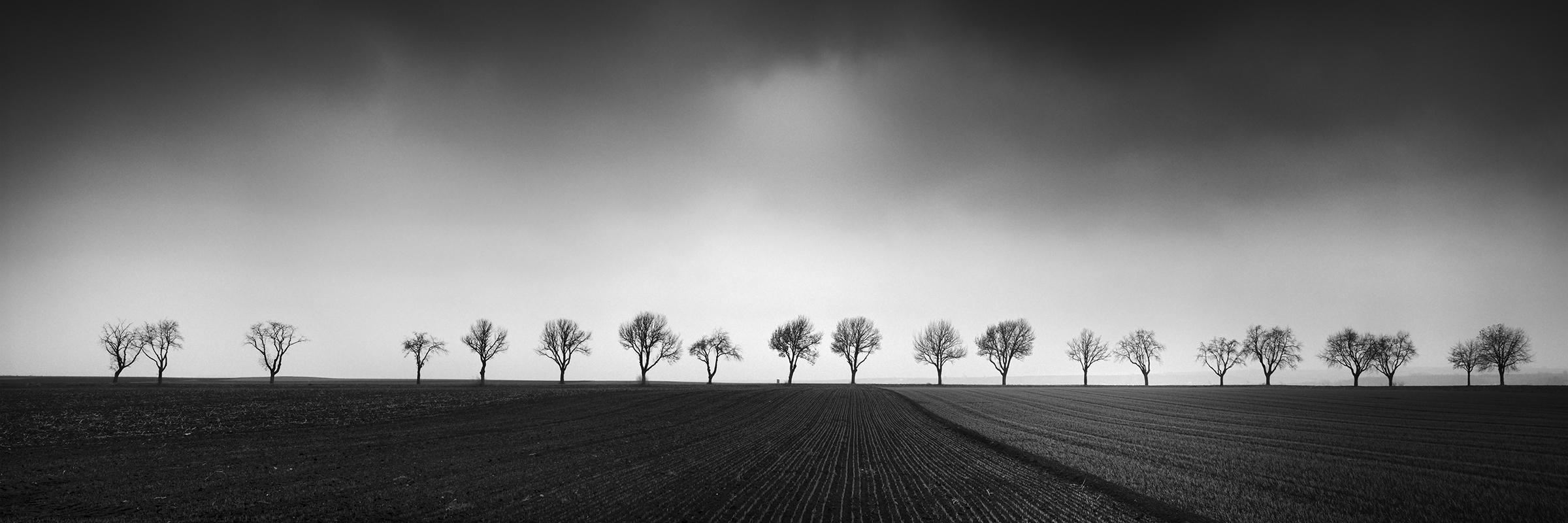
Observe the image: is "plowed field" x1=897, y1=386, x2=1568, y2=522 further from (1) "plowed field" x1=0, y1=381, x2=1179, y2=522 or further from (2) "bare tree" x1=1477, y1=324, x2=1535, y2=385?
(2) "bare tree" x1=1477, y1=324, x2=1535, y2=385

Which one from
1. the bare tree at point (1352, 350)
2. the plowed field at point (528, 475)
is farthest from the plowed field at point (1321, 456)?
the bare tree at point (1352, 350)

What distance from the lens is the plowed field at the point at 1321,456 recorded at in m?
11.0

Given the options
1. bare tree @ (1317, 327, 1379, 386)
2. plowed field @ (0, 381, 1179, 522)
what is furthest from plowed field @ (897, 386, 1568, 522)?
bare tree @ (1317, 327, 1379, 386)

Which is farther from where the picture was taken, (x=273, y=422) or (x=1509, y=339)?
(x=1509, y=339)

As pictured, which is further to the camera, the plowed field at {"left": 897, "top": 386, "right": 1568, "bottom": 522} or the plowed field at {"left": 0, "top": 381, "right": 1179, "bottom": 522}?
the plowed field at {"left": 897, "top": 386, "right": 1568, "bottom": 522}

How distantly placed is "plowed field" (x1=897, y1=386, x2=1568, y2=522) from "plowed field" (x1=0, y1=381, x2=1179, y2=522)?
2.51 metres

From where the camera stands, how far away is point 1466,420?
91.4 ft

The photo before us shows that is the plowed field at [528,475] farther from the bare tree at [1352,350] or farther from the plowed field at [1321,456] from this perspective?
the bare tree at [1352,350]

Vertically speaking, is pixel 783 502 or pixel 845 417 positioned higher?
pixel 783 502

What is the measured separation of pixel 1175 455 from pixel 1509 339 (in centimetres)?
10811

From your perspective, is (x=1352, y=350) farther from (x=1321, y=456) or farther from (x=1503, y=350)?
(x=1321, y=456)

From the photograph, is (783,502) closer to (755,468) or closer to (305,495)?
(755,468)

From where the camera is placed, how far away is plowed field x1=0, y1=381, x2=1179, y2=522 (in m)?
10.7

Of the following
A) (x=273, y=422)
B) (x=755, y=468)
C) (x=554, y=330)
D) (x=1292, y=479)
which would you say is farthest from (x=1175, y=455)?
(x=554, y=330)
